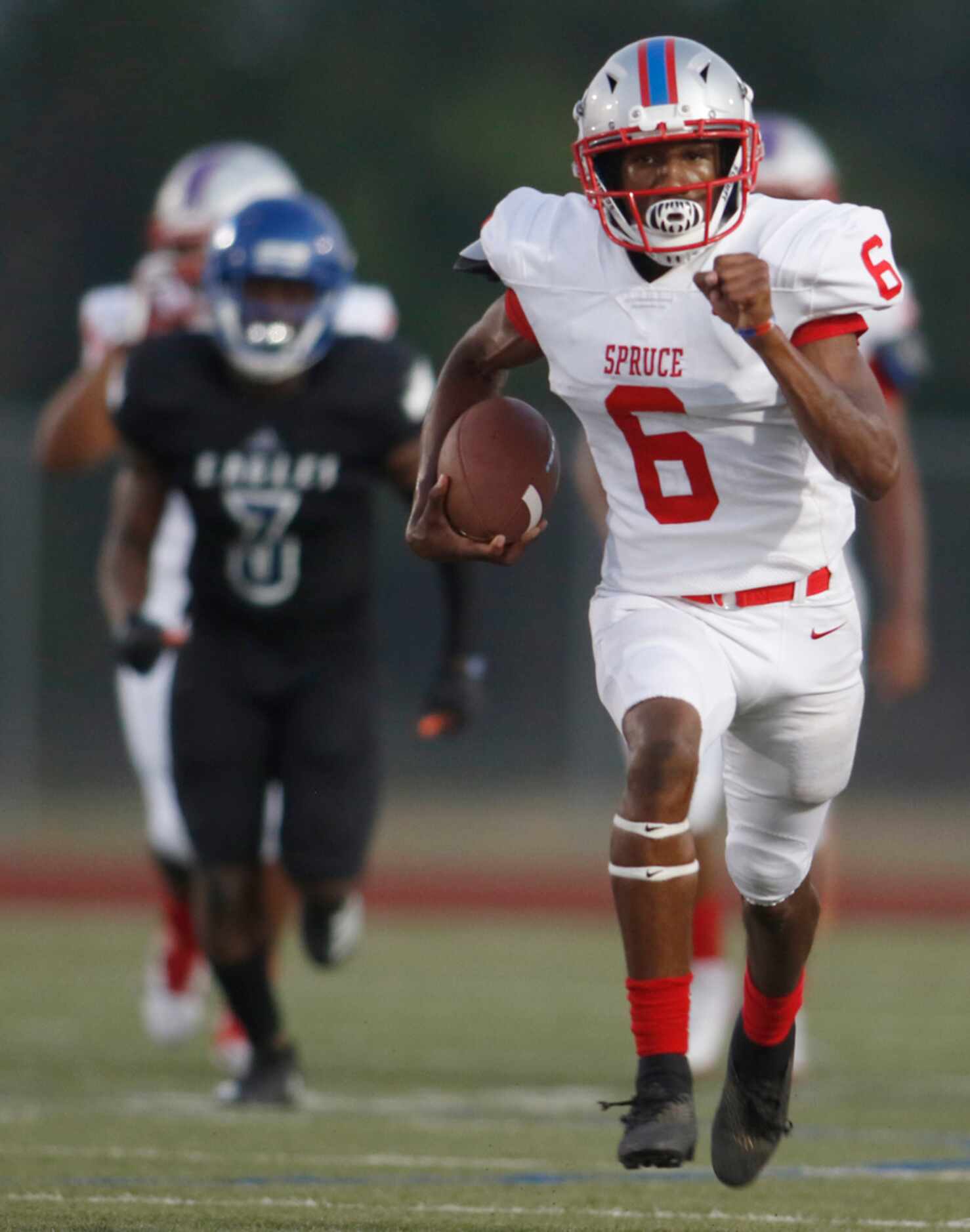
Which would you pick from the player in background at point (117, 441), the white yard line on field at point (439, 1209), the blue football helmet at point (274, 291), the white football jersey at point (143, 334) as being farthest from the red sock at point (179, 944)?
the white yard line on field at point (439, 1209)

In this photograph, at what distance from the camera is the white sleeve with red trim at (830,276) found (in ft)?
13.4

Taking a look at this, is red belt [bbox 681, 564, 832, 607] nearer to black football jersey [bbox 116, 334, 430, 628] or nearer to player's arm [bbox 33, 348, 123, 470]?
black football jersey [bbox 116, 334, 430, 628]

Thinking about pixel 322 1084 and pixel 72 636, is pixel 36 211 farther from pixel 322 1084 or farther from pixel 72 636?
pixel 322 1084

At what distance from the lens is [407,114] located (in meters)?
22.0

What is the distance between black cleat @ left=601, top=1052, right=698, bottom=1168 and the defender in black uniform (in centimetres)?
218

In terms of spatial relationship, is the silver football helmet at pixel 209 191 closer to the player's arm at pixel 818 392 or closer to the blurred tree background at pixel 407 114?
the player's arm at pixel 818 392

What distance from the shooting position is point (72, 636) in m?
14.3

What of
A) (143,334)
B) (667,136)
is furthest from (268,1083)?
(667,136)

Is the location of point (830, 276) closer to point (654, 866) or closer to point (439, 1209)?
point (654, 866)

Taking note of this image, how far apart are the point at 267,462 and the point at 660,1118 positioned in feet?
8.67

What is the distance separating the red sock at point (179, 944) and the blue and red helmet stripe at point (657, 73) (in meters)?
3.49

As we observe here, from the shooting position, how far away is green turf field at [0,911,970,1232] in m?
4.22

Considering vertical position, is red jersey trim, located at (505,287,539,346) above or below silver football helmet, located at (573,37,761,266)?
below

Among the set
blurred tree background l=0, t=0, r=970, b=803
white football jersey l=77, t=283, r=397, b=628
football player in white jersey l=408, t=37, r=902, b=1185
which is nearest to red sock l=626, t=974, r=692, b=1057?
football player in white jersey l=408, t=37, r=902, b=1185
